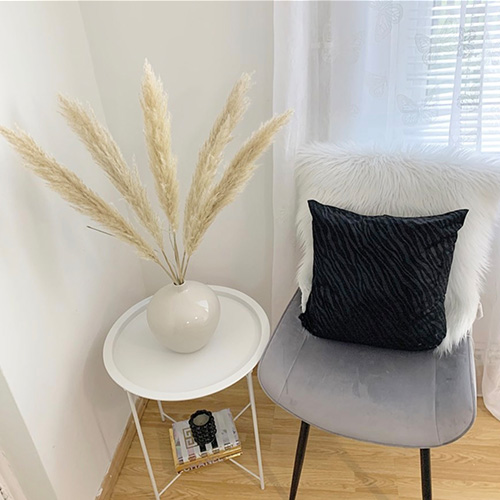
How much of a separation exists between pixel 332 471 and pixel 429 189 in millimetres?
872

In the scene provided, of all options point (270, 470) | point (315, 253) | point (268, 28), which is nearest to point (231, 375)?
point (315, 253)

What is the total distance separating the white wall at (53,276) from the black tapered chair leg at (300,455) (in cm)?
56

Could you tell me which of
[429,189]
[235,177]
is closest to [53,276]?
[235,177]

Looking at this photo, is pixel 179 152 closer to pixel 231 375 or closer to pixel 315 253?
pixel 315 253

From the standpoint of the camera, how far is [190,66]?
1.45 meters

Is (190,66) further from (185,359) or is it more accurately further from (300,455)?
(300,455)

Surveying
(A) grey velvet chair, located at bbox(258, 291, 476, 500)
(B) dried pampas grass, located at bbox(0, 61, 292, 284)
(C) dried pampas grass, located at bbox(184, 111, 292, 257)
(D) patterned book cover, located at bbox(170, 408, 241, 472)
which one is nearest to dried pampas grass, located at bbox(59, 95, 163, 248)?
(B) dried pampas grass, located at bbox(0, 61, 292, 284)

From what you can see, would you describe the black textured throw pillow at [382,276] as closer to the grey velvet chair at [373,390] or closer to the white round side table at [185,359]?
the grey velvet chair at [373,390]

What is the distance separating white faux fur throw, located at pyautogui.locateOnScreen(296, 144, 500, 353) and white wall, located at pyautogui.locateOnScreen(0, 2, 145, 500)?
621mm

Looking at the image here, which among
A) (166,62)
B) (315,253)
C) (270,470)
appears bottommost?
(270,470)

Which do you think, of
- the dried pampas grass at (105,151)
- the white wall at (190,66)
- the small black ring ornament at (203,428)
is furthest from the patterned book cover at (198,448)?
the dried pampas grass at (105,151)

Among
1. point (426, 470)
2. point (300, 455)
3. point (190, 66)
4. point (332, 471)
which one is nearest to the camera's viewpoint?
point (426, 470)

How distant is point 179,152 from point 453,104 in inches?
30.3

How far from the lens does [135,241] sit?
3.97 ft
